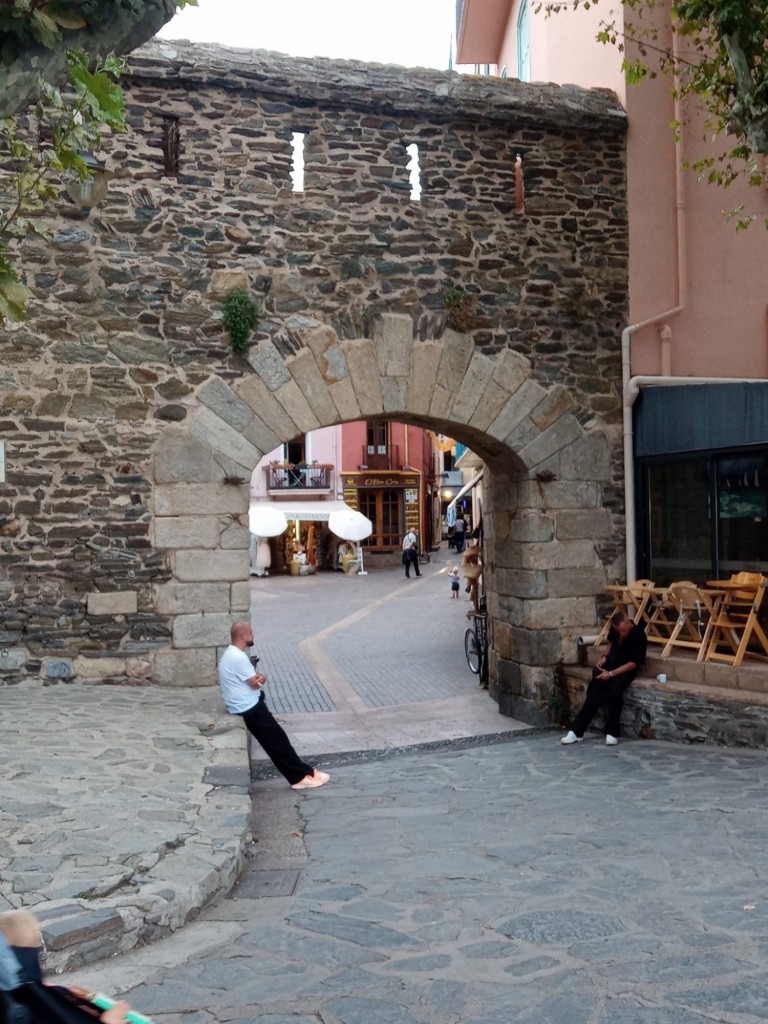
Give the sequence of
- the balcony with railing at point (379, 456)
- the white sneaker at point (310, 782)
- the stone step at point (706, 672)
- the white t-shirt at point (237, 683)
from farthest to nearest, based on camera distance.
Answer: the balcony with railing at point (379, 456) → the stone step at point (706, 672) → the white sneaker at point (310, 782) → the white t-shirt at point (237, 683)

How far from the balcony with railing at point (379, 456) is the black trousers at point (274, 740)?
26.0m

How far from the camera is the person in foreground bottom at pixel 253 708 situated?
6340mm

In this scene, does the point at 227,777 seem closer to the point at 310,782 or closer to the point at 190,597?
the point at 310,782

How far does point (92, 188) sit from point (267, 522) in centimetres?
1747

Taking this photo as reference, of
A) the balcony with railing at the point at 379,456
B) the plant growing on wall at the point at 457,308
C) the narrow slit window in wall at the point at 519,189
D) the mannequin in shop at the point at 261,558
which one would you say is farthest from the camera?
the balcony with railing at the point at 379,456

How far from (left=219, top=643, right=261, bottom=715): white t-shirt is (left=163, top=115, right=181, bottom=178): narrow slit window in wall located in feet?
13.5

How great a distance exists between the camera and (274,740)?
6406 millimetres

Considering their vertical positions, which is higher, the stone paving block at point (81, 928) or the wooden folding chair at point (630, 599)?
the wooden folding chair at point (630, 599)

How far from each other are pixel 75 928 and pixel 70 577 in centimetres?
444

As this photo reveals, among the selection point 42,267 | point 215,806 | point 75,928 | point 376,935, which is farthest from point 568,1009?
point 42,267

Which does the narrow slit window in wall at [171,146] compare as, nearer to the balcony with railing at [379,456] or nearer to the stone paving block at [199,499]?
the stone paving block at [199,499]

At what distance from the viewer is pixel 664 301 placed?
9023mm

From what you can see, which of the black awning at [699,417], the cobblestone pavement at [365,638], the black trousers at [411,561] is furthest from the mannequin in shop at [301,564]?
the black awning at [699,417]

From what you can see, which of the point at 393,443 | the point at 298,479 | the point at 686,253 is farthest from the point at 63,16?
the point at 393,443
